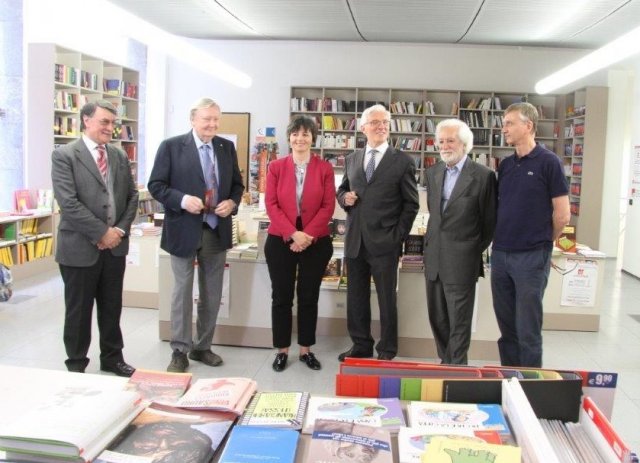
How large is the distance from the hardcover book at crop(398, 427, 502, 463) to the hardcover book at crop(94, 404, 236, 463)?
427mm

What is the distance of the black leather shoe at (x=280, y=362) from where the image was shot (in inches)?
150

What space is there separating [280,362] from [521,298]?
1.67 metres

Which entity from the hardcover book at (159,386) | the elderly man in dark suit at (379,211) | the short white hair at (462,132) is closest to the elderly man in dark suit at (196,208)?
the elderly man in dark suit at (379,211)

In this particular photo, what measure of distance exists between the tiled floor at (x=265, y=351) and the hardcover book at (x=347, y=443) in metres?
2.18

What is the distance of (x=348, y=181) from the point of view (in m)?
3.83

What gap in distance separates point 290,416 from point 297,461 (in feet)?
0.58

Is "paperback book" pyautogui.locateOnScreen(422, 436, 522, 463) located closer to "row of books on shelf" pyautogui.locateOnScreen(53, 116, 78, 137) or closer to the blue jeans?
the blue jeans

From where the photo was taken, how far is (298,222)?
3.70 meters

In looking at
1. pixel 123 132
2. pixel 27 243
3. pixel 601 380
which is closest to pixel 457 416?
pixel 601 380

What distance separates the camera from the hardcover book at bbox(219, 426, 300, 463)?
3.94 feet

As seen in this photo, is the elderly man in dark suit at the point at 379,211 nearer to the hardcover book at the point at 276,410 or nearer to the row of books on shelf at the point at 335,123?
the hardcover book at the point at 276,410

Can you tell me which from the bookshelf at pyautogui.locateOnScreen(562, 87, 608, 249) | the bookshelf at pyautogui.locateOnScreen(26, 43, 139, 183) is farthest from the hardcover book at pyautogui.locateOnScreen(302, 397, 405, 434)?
the bookshelf at pyautogui.locateOnScreen(562, 87, 608, 249)

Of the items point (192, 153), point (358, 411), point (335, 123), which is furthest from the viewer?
point (335, 123)

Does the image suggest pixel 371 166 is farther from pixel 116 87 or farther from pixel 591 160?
pixel 591 160
